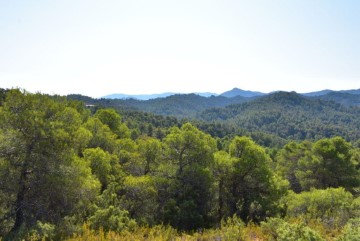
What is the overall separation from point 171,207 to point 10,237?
9.40 meters

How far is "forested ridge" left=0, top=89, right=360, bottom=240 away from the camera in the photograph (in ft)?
44.2

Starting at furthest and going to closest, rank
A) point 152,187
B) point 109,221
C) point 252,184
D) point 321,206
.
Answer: point 252,184 → point 152,187 → point 321,206 → point 109,221

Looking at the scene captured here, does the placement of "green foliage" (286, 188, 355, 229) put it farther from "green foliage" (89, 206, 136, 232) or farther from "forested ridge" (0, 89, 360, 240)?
"green foliage" (89, 206, 136, 232)

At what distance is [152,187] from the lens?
1902 cm

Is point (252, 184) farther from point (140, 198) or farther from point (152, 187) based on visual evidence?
point (140, 198)

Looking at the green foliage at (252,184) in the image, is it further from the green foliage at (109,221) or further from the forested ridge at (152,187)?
the green foliage at (109,221)

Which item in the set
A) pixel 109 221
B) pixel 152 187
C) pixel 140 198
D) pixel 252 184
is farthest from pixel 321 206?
pixel 109 221

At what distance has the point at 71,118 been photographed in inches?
600

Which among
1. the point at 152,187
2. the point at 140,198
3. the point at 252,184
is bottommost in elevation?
the point at 140,198

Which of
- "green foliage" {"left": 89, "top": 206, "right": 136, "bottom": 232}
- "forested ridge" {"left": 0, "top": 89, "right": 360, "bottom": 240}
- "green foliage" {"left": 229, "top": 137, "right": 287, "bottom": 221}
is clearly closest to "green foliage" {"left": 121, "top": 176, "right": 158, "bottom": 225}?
"forested ridge" {"left": 0, "top": 89, "right": 360, "bottom": 240}

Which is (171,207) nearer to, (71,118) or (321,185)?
(71,118)

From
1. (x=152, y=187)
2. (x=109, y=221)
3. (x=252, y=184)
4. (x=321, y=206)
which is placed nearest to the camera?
(x=109, y=221)

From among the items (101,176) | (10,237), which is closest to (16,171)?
(10,237)

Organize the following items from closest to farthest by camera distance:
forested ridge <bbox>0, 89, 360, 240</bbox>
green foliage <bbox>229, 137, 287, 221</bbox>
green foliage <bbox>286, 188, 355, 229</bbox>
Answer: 1. forested ridge <bbox>0, 89, 360, 240</bbox>
2. green foliage <bbox>286, 188, 355, 229</bbox>
3. green foliage <bbox>229, 137, 287, 221</bbox>
